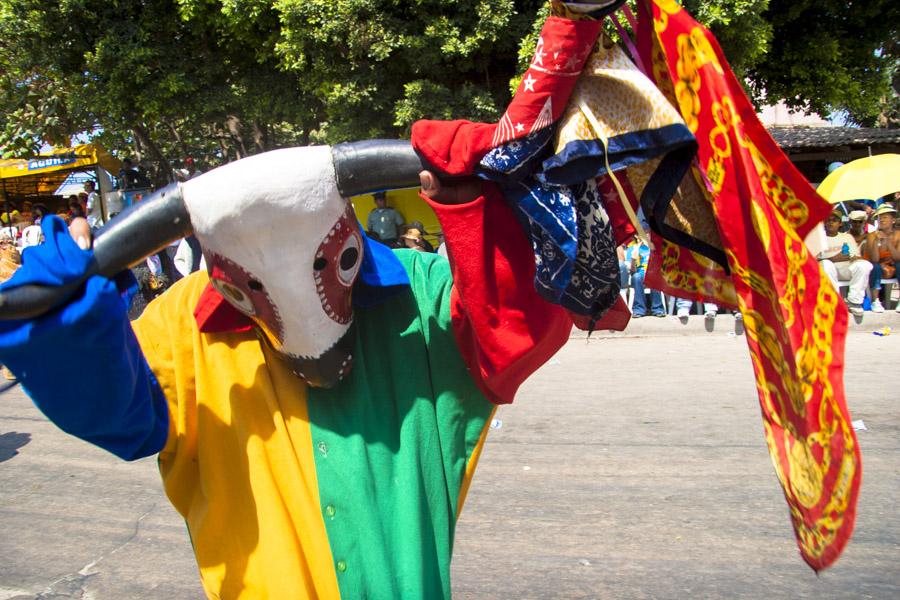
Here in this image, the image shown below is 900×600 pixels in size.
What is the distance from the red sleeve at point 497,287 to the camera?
5.47ft

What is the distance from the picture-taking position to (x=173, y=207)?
1635 mm

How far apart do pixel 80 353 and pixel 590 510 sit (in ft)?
10.4

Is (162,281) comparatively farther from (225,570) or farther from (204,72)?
(225,570)

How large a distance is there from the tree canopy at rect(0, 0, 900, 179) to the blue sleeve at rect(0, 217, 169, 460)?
7.12 metres

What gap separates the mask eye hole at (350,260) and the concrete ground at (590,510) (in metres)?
2.13

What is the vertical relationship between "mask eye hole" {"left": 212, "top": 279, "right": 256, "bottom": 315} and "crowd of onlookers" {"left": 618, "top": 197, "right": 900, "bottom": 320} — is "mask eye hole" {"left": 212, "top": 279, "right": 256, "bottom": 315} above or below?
above

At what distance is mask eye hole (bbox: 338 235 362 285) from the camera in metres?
1.79

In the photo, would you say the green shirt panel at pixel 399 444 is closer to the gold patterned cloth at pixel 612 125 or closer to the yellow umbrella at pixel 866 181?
the gold patterned cloth at pixel 612 125

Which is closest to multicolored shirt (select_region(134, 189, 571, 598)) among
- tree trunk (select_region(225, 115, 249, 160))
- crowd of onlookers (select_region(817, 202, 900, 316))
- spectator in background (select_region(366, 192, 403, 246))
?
spectator in background (select_region(366, 192, 403, 246))

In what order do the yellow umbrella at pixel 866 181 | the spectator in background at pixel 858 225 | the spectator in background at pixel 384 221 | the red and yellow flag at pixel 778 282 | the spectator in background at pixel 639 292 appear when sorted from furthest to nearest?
the spectator in background at pixel 858 225
the spectator in background at pixel 384 221
the spectator in background at pixel 639 292
the yellow umbrella at pixel 866 181
the red and yellow flag at pixel 778 282

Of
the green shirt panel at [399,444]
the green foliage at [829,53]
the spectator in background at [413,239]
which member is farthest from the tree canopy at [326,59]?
the green shirt panel at [399,444]

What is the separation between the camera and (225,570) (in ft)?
6.07

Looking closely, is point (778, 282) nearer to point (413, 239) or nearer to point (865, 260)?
point (413, 239)

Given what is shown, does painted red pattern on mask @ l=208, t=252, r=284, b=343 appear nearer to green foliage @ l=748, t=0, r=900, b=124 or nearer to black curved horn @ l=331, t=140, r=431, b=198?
black curved horn @ l=331, t=140, r=431, b=198
